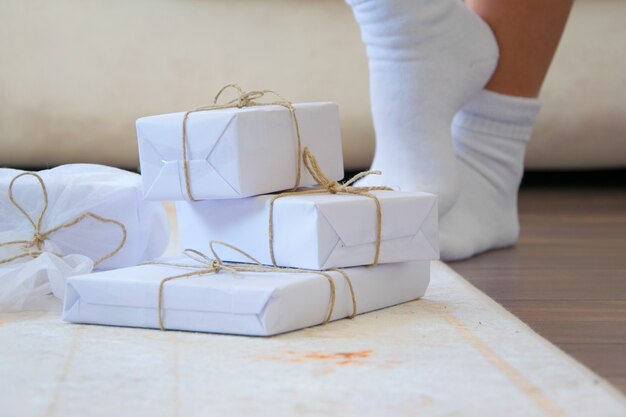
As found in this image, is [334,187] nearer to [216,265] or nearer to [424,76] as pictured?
[216,265]

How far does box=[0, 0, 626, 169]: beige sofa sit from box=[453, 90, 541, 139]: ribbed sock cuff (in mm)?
610

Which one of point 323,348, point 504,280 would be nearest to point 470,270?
point 504,280

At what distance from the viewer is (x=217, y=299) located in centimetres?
71

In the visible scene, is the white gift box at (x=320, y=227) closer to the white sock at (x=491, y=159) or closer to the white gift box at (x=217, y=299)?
the white gift box at (x=217, y=299)

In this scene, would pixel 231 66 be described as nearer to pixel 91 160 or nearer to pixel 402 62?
pixel 91 160

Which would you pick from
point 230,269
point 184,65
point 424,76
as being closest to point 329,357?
point 230,269

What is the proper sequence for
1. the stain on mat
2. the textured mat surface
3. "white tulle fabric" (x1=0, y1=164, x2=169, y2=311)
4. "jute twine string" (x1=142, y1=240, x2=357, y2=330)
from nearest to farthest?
the textured mat surface, the stain on mat, "jute twine string" (x1=142, y1=240, x2=357, y2=330), "white tulle fabric" (x1=0, y1=164, x2=169, y2=311)

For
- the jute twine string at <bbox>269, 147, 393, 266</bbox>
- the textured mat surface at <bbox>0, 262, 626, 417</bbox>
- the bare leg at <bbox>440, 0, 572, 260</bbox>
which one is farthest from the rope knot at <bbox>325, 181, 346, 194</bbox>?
the bare leg at <bbox>440, 0, 572, 260</bbox>

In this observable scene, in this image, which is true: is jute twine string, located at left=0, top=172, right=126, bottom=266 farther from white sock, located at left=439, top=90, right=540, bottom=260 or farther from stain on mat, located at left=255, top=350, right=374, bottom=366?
white sock, located at left=439, top=90, right=540, bottom=260

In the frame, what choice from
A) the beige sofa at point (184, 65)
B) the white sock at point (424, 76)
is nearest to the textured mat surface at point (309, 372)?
the white sock at point (424, 76)

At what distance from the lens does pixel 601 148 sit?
185cm

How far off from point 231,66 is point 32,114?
38 cm

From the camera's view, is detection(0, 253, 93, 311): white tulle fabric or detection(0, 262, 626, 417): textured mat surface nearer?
detection(0, 262, 626, 417): textured mat surface

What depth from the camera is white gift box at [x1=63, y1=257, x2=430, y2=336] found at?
2.31ft
